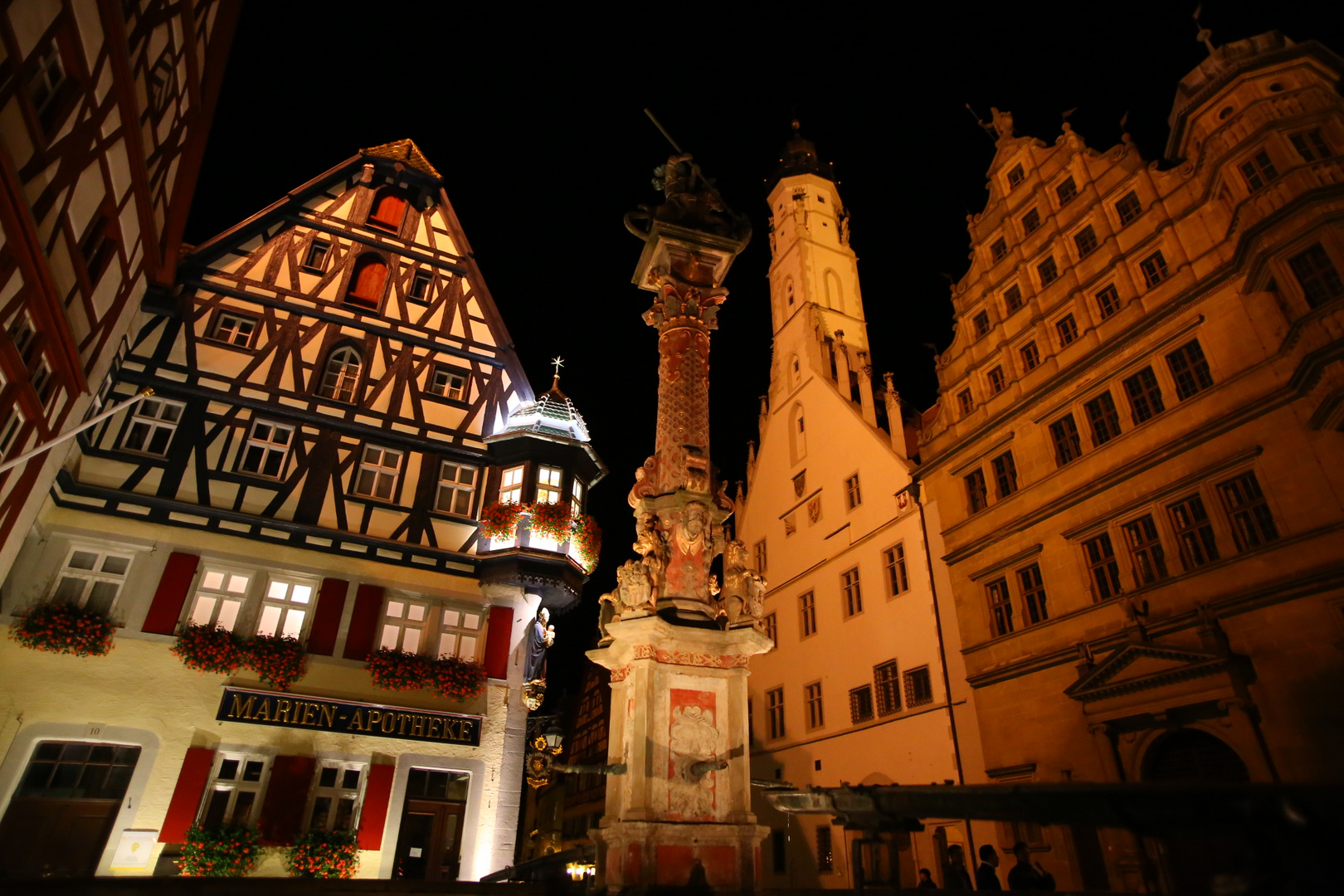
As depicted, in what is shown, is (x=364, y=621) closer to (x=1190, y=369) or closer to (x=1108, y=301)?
(x=1190, y=369)

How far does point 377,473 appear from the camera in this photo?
1769cm

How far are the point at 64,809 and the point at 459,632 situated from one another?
7153mm

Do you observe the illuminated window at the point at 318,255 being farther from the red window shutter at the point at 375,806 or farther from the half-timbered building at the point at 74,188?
the red window shutter at the point at 375,806

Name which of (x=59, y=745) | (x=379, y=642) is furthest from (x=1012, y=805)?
(x=59, y=745)

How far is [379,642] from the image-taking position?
1585 centimetres

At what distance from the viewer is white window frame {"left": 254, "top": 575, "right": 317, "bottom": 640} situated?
1530 centimetres

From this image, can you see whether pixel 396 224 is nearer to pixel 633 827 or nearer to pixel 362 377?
pixel 362 377

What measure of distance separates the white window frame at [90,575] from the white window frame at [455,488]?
6.15 metres

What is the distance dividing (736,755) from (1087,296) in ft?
50.2

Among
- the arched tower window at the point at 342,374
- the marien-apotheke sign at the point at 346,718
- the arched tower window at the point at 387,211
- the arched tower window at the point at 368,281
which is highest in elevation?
the arched tower window at the point at 387,211

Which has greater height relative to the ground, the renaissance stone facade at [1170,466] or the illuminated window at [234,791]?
the renaissance stone facade at [1170,466]

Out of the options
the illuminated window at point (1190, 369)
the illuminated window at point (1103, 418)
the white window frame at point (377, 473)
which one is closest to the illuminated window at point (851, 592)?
the illuminated window at point (1103, 418)

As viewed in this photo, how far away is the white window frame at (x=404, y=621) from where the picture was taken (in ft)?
52.7

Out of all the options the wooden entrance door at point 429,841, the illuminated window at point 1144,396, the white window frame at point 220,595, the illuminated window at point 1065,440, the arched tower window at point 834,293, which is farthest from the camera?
the arched tower window at point 834,293
